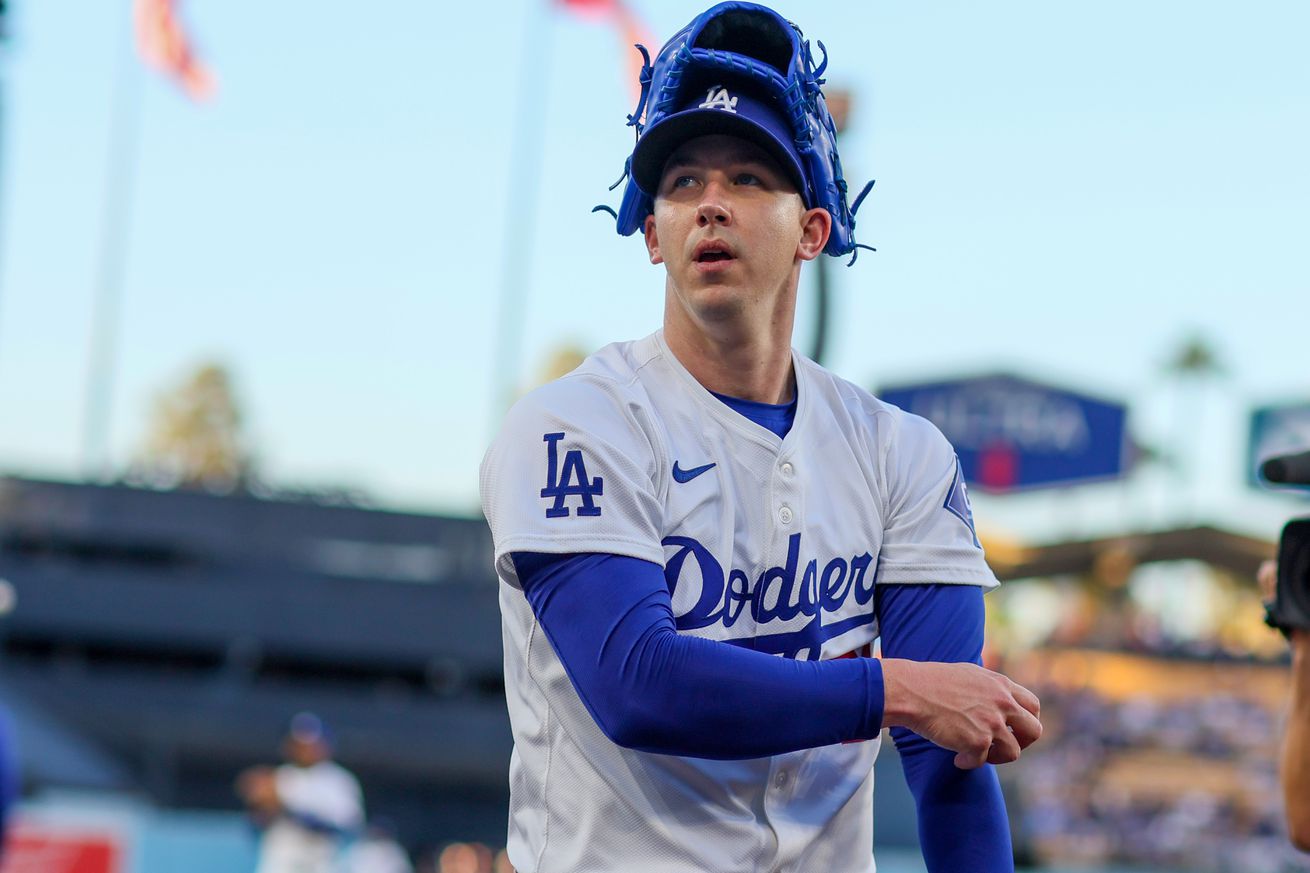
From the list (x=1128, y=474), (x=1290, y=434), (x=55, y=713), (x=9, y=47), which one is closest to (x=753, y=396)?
(x=9, y=47)

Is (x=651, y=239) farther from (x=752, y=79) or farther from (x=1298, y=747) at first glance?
(x=1298, y=747)

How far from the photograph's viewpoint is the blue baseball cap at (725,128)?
2.32 metres

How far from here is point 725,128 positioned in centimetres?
233

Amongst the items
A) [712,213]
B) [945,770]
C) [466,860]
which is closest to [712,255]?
[712,213]

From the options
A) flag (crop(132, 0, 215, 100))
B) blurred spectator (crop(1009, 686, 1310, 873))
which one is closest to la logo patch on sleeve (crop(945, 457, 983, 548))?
blurred spectator (crop(1009, 686, 1310, 873))

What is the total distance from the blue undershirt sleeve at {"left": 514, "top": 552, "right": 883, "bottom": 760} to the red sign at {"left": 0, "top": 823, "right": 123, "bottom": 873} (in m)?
9.69

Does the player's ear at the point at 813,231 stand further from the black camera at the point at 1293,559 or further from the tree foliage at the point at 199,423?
the tree foliage at the point at 199,423

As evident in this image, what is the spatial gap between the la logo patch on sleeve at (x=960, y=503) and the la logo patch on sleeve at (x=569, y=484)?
0.67m

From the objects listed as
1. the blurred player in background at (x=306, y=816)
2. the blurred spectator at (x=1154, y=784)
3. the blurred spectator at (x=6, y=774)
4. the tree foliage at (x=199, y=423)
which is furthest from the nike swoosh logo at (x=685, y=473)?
the tree foliage at (x=199, y=423)

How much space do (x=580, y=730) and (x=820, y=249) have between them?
0.87 meters

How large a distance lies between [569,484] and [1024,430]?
15.7m

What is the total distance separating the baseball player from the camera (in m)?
2.11

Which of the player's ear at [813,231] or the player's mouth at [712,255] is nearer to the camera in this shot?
the player's mouth at [712,255]

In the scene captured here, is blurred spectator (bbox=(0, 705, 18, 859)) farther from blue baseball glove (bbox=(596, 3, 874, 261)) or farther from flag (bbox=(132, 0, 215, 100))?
flag (bbox=(132, 0, 215, 100))
